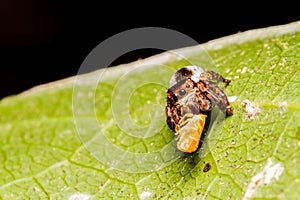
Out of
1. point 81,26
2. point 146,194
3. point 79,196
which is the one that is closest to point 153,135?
point 146,194

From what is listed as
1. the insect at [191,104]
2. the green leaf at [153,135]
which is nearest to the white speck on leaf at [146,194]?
the green leaf at [153,135]

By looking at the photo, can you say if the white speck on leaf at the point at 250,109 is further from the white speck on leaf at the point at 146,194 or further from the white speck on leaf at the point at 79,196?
the white speck on leaf at the point at 79,196

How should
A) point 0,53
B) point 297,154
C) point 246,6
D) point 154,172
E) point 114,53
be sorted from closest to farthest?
point 297,154, point 154,172, point 114,53, point 246,6, point 0,53

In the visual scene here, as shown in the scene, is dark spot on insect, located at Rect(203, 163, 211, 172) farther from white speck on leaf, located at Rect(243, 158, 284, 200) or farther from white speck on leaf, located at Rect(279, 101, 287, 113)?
white speck on leaf, located at Rect(279, 101, 287, 113)

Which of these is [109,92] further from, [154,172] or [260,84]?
[260,84]

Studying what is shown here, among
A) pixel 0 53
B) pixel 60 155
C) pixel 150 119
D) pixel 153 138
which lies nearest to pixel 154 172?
pixel 153 138

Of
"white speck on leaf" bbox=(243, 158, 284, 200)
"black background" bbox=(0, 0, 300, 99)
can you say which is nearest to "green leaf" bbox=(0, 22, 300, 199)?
"white speck on leaf" bbox=(243, 158, 284, 200)
